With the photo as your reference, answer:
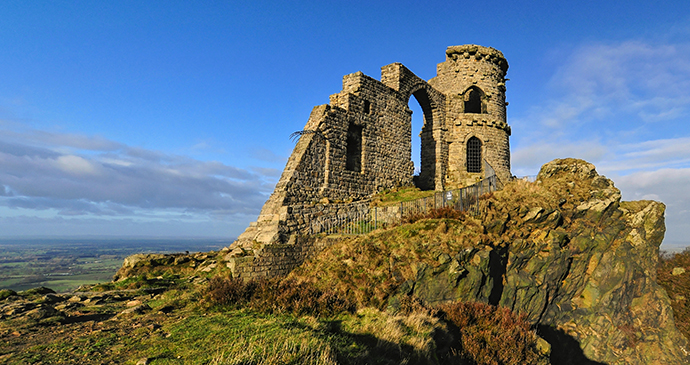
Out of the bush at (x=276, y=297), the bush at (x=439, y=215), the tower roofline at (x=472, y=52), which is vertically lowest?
the bush at (x=276, y=297)

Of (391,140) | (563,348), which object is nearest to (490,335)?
(563,348)

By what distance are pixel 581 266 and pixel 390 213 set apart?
9.86 metres

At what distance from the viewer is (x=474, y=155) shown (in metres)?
27.9

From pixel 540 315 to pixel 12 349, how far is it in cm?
1768

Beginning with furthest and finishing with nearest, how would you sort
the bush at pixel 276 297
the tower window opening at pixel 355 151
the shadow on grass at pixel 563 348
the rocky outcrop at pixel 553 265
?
the tower window opening at pixel 355 151 < the shadow on grass at pixel 563 348 < the rocky outcrop at pixel 553 265 < the bush at pixel 276 297

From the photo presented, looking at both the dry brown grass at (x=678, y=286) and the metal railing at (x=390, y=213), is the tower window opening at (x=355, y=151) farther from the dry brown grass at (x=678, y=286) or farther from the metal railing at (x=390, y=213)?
the dry brown grass at (x=678, y=286)

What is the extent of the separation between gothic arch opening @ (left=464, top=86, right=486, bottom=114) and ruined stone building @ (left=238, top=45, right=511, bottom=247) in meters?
0.09

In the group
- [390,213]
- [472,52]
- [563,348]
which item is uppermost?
[472,52]

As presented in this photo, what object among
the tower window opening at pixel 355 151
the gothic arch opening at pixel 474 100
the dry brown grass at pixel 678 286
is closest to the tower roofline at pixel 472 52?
the gothic arch opening at pixel 474 100

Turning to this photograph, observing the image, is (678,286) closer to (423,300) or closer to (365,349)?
(423,300)

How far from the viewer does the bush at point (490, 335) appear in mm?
9070

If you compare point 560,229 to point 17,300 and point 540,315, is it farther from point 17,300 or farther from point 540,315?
point 17,300

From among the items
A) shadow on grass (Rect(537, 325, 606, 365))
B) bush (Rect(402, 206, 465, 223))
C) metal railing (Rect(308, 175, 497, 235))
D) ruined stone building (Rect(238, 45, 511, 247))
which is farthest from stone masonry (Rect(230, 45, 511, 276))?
shadow on grass (Rect(537, 325, 606, 365))

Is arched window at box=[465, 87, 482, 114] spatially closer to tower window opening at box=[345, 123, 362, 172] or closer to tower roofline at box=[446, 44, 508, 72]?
tower roofline at box=[446, 44, 508, 72]
